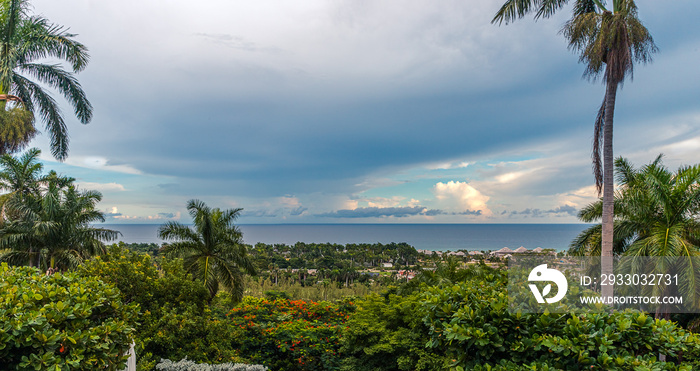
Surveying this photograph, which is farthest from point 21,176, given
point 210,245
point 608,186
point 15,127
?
point 608,186

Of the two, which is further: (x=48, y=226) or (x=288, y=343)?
(x=48, y=226)

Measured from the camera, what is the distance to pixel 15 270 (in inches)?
181

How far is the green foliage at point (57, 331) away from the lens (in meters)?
2.53

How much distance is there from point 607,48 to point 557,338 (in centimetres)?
1116

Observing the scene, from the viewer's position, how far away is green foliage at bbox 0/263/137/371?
8.31 feet

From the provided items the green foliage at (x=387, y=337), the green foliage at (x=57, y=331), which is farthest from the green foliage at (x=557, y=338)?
the green foliage at (x=57, y=331)

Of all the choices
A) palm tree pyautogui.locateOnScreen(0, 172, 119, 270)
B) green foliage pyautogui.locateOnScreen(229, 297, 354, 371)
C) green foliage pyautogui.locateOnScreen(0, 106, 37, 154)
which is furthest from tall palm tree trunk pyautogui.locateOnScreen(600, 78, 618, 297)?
green foliage pyautogui.locateOnScreen(0, 106, 37, 154)

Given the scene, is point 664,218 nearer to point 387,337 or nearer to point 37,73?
point 387,337

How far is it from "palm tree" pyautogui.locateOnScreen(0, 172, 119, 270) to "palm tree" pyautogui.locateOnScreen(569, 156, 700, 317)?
19012 millimetres

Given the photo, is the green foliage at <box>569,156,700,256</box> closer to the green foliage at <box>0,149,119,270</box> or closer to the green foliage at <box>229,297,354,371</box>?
the green foliage at <box>229,297,354,371</box>

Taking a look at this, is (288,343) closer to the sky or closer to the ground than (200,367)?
closer to the ground

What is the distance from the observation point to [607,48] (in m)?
10.6

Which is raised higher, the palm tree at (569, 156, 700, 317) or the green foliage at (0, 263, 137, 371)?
the palm tree at (569, 156, 700, 317)

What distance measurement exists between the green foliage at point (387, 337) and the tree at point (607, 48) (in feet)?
Answer: 25.3
